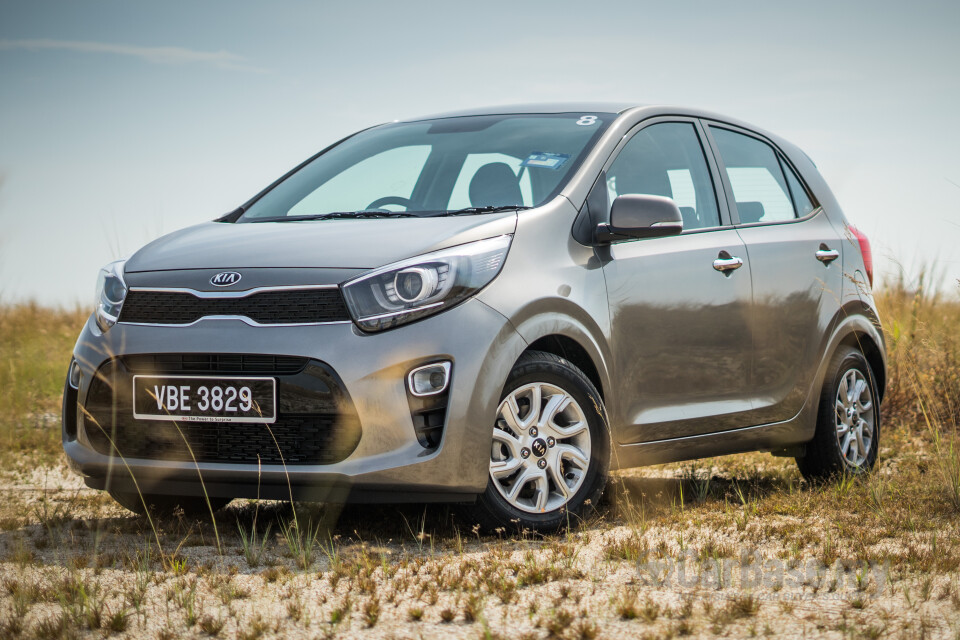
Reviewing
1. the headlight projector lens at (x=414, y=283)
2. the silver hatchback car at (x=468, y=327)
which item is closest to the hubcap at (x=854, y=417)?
the silver hatchback car at (x=468, y=327)

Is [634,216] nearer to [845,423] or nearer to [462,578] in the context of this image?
[462,578]

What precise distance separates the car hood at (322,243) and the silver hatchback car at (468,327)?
2 centimetres

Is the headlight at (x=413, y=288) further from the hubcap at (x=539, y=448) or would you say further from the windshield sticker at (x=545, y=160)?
the windshield sticker at (x=545, y=160)

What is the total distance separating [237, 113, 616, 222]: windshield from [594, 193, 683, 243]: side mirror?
263 mm

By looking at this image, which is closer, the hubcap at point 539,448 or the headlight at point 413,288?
the headlight at point 413,288

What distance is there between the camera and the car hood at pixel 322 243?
14.3 feet

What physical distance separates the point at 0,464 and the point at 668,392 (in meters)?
3.98

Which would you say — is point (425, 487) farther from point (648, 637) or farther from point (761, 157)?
point (761, 157)

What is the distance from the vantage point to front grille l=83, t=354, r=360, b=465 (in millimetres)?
4148

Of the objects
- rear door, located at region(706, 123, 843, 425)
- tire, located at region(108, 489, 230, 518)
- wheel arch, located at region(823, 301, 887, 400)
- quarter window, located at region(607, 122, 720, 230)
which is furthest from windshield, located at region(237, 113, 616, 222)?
wheel arch, located at region(823, 301, 887, 400)

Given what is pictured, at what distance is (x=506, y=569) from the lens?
3.98m

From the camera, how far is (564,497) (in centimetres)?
466

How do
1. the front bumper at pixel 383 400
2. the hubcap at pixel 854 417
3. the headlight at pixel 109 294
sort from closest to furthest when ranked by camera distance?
the front bumper at pixel 383 400, the headlight at pixel 109 294, the hubcap at pixel 854 417

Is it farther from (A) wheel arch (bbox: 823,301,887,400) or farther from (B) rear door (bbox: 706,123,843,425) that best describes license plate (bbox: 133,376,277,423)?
(A) wheel arch (bbox: 823,301,887,400)
